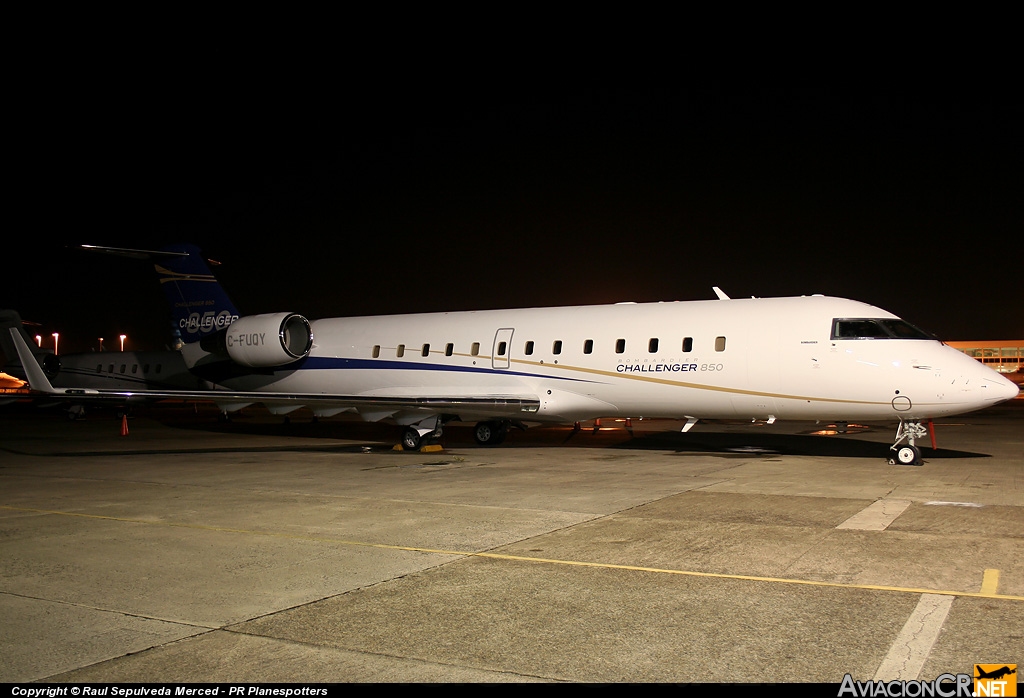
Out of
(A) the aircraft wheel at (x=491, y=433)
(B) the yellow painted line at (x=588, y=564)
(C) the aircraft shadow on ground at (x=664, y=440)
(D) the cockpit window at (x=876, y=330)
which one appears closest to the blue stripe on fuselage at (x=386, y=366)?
(C) the aircraft shadow on ground at (x=664, y=440)

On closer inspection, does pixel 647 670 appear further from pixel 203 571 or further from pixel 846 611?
pixel 203 571

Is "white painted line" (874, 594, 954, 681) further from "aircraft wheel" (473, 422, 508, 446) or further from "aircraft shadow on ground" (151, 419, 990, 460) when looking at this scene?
"aircraft wheel" (473, 422, 508, 446)

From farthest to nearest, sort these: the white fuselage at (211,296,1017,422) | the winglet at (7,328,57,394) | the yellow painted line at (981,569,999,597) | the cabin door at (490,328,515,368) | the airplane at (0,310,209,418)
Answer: the airplane at (0,310,209,418)
the cabin door at (490,328,515,368)
the winglet at (7,328,57,394)
the white fuselage at (211,296,1017,422)
the yellow painted line at (981,569,999,597)

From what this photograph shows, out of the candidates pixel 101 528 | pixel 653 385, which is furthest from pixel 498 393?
pixel 101 528

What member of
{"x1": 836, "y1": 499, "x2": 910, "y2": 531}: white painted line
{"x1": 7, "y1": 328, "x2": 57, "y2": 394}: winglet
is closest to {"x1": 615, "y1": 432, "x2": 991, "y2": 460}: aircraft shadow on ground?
{"x1": 836, "y1": 499, "x2": 910, "y2": 531}: white painted line

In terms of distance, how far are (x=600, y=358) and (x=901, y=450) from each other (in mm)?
5846

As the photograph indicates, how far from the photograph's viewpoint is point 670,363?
51.7 ft

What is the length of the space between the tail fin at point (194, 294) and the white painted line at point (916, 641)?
19.8 meters

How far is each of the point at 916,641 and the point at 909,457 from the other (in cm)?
1033

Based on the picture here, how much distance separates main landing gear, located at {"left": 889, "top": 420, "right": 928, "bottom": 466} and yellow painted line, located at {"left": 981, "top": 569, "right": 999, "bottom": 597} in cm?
810

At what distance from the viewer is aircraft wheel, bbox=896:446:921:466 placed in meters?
14.0

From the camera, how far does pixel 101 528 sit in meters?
8.80

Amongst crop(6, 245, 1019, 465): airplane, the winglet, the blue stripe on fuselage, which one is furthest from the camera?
the blue stripe on fuselage

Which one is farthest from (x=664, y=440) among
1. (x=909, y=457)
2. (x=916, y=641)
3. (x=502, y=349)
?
(x=916, y=641)
